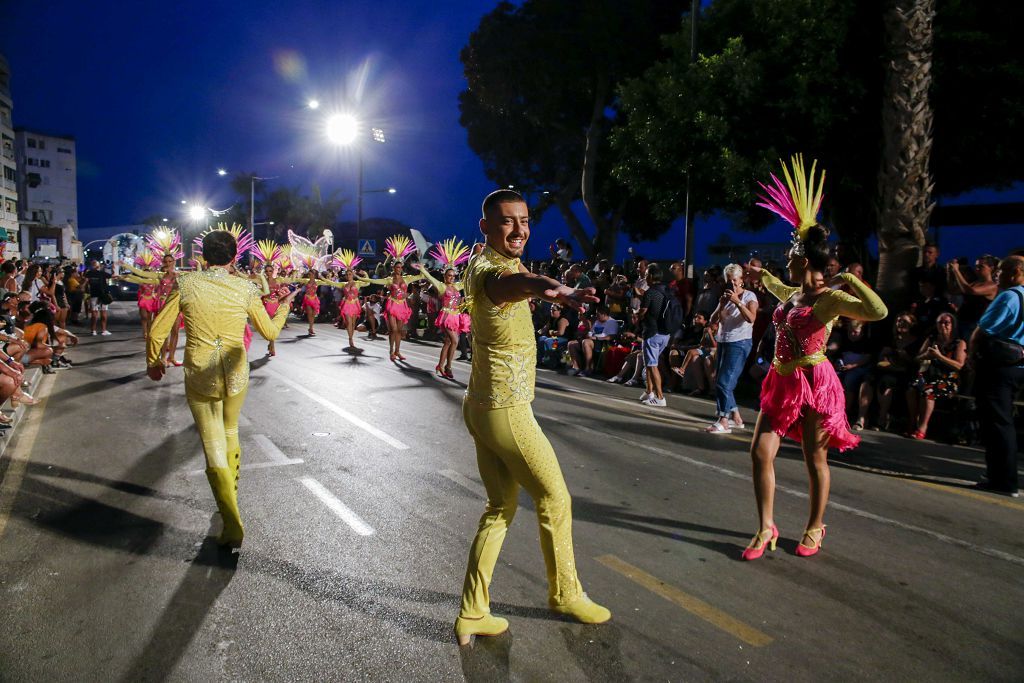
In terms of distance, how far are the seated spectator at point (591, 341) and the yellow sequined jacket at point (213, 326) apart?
968cm

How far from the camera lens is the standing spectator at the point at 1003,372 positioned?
6023 mm

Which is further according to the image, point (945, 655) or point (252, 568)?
point (252, 568)

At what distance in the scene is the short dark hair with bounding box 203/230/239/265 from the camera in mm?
4430

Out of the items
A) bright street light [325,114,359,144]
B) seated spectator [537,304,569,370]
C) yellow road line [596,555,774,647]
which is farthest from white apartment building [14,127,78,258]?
yellow road line [596,555,774,647]

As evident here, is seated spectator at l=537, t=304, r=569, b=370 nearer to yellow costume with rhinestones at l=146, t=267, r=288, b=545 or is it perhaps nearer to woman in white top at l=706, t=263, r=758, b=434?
woman in white top at l=706, t=263, r=758, b=434

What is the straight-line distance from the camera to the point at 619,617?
11.8 ft

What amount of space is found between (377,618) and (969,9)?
16.9 meters

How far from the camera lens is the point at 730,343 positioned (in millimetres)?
8148

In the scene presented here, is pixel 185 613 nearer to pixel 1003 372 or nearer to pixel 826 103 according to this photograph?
pixel 1003 372

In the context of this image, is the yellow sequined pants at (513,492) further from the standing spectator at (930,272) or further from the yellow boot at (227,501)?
the standing spectator at (930,272)

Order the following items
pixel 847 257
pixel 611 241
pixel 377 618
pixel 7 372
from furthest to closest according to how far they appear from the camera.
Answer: pixel 611 241 → pixel 847 257 → pixel 7 372 → pixel 377 618

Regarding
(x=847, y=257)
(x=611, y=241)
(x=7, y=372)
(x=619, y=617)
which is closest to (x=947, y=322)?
(x=847, y=257)

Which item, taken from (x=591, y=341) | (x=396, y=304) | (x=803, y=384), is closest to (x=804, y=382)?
(x=803, y=384)

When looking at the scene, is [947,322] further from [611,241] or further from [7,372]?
[611,241]
